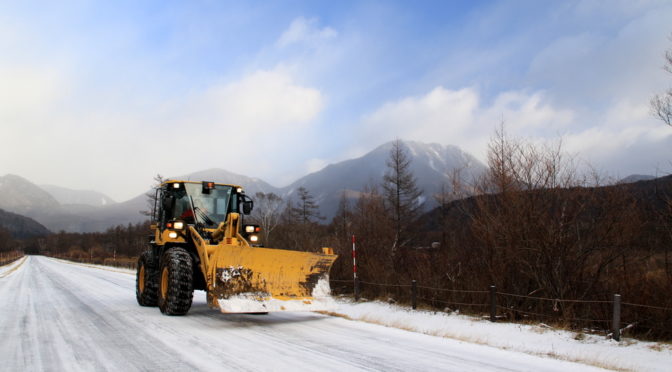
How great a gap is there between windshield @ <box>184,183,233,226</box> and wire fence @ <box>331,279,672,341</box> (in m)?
5.17

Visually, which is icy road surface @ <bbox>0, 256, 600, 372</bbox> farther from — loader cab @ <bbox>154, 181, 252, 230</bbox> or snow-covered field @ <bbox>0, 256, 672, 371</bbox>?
loader cab @ <bbox>154, 181, 252, 230</bbox>

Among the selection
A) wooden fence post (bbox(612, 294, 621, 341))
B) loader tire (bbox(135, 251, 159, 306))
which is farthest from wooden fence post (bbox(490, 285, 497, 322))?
loader tire (bbox(135, 251, 159, 306))

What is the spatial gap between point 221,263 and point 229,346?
6.69ft

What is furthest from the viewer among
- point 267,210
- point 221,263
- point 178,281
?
point 267,210

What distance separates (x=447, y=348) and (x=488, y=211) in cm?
507

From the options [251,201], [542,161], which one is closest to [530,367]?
[542,161]

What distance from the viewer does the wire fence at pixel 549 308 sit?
8062 millimetres

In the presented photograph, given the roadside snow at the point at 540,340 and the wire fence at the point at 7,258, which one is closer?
the roadside snow at the point at 540,340

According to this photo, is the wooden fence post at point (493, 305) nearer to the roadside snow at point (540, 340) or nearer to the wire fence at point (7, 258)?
the roadside snow at point (540, 340)

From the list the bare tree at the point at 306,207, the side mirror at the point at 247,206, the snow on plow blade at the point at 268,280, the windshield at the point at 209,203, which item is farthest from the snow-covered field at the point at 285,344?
the bare tree at the point at 306,207

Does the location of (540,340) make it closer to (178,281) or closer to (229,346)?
(229,346)

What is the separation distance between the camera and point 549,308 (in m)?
9.70

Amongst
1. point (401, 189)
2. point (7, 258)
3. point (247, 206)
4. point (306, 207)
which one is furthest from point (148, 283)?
point (7, 258)

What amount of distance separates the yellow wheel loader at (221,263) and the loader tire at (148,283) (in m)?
0.02
